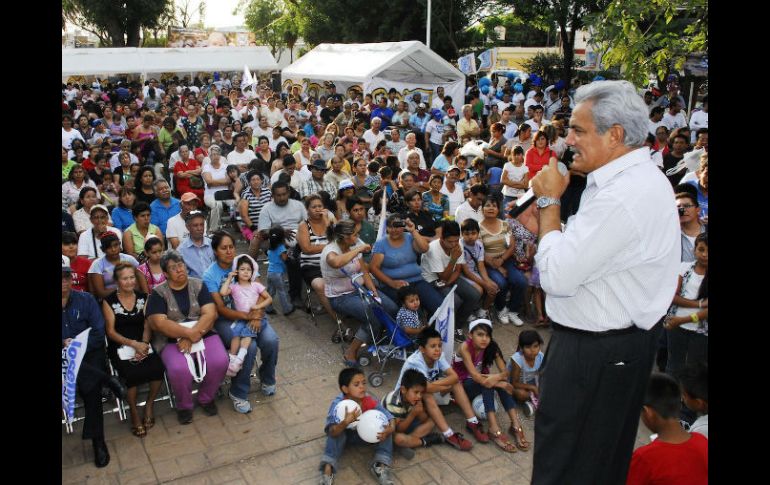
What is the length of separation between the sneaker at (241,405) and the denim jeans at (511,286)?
293 cm

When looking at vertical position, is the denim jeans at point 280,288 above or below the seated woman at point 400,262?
below

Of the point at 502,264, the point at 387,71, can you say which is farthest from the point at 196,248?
the point at 387,71

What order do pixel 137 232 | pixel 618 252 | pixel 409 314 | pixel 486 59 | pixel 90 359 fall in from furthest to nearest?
pixel 486 59
pixel 137 232
pixel 409 314
pixel 90 359
pixel 618 252

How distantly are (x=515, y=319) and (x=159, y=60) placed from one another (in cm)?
2334

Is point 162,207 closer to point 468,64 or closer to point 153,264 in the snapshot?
point 153,264

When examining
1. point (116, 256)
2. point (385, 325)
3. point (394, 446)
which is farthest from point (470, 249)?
point (116, 256)

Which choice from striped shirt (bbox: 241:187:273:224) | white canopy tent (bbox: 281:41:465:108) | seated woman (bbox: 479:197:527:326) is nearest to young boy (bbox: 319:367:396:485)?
seated woman (bbox: 479:197:527:326)

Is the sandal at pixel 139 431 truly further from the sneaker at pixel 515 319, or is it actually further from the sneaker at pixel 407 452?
the sneaker at pixel 515 319

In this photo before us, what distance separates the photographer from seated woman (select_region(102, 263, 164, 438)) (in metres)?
4.69

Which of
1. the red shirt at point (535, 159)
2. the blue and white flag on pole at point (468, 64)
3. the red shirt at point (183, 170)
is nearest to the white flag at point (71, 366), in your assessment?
the red shirt at point (183, 170)

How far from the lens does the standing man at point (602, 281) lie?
201 centimetres

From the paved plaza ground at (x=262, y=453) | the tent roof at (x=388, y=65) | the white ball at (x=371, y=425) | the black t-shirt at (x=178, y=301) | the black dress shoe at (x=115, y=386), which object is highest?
the tent roof at (x=388, y=65)

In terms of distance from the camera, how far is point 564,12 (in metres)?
20.7

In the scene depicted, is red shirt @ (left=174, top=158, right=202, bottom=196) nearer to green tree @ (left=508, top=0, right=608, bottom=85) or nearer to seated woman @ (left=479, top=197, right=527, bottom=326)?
seated woman @ (left=479, top=197, right=527, bottom=326)
